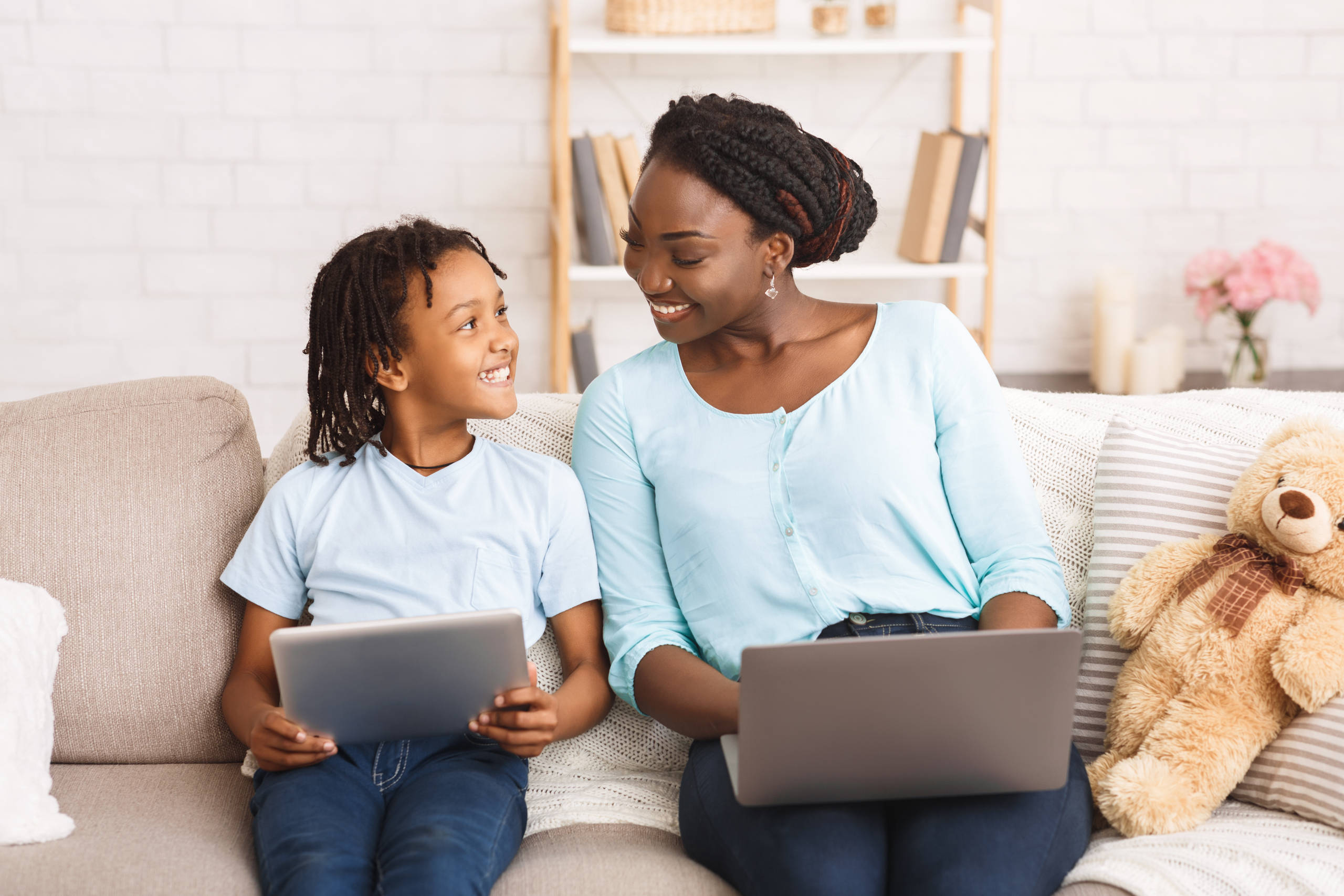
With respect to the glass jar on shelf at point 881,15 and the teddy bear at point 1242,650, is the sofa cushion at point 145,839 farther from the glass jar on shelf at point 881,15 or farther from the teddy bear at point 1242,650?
the glass jar on shelf at point 881,15

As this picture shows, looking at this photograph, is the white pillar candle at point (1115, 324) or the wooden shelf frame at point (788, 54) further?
the white pillar candle at point (1115, 324)

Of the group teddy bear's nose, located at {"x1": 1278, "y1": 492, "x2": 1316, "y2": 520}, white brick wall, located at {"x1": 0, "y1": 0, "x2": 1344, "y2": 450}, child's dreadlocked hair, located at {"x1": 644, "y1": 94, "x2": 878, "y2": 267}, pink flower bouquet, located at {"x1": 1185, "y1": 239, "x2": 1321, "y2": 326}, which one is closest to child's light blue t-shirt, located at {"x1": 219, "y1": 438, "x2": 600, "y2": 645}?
child's dreadlocked hair, located at {"x1": 644, "y1": 94, "x2": 878, "y2": 267}

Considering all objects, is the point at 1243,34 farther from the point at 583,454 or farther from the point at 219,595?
the point at 219,595

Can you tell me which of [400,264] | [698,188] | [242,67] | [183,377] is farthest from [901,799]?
[242,67]

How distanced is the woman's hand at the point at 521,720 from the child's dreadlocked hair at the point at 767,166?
0.57 metres

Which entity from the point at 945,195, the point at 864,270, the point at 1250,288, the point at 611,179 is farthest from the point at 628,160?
the point at 1250,288

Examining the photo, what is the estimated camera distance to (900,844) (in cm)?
118

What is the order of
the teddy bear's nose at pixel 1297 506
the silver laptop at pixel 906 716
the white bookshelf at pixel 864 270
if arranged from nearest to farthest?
the silver laptop at pixel 906 716 → the teddy bear's nose at pixel 1297 506 → the white bookshelf at pixel 864 270

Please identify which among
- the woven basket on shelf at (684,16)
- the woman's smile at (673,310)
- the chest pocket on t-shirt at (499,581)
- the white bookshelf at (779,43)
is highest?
the woven basket on shelf at (684,16)

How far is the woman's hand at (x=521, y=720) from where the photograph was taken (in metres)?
1.21

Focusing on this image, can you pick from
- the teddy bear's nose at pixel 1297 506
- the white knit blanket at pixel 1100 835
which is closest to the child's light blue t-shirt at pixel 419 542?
the white knit blanket at pixel 1100 835

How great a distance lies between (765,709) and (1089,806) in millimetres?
418

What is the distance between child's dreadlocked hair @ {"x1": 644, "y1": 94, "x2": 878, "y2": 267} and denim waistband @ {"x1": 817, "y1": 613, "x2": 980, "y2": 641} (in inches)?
17.3

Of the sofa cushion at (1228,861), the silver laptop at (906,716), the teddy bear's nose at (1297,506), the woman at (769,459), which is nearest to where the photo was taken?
the silver laptop at (906,716)
